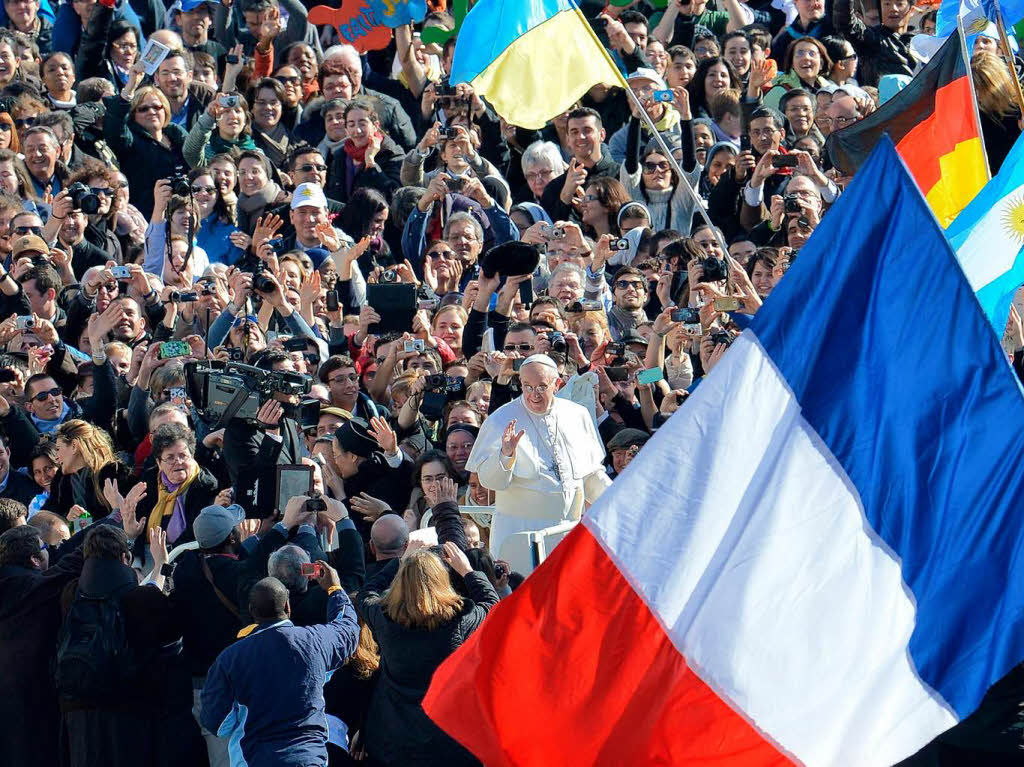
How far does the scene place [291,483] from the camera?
9.17 meters

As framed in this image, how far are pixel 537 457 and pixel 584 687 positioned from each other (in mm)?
4200

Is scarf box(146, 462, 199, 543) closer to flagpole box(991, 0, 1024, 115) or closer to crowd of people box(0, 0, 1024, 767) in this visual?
crowd of people box(0, 0, 1024, 767)

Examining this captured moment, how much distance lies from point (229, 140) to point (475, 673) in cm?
873

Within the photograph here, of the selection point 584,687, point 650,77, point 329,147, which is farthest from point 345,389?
point 584,687

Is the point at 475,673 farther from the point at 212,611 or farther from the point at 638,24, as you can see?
the point at 638,24

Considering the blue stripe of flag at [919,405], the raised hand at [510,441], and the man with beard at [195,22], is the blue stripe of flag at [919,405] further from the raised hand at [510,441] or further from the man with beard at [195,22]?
the man with beard at [195,22]

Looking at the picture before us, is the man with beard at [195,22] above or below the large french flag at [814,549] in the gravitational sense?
above

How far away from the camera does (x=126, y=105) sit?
13961 mm

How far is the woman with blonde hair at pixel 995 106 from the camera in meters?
9.98

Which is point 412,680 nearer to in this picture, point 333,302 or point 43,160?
point 333,302

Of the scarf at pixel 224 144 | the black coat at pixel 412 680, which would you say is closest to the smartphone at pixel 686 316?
the black coat at pixel 412 680

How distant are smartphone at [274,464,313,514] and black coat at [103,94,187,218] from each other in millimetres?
5093

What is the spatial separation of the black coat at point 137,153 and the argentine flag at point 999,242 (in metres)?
7.09

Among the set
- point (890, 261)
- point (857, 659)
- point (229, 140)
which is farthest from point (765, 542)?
point (229, 140)
